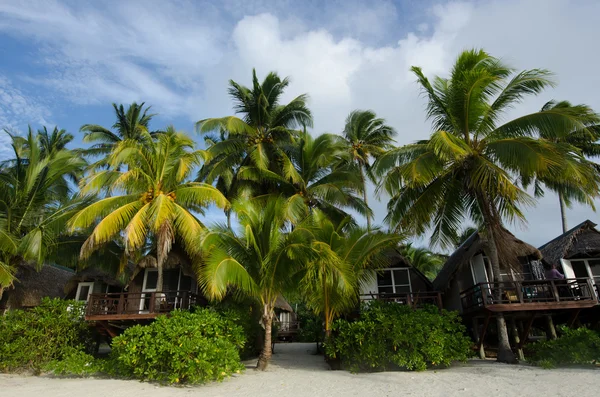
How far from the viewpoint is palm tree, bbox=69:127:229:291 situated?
12.7 metres

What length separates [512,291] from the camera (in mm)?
14398

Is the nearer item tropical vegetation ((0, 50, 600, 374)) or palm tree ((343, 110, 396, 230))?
tropical vegetation ((0, 50, 600, 374))

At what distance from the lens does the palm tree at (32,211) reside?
46.3 ft

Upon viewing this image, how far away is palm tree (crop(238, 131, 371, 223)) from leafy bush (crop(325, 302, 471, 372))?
6614mm

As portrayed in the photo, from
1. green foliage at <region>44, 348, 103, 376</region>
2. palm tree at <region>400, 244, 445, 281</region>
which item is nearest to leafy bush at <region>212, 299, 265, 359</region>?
green foliage at <region>44, 348, 103, 376</region>

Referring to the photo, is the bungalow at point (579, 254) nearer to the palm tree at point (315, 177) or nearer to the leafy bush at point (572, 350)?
the leafy bush at point (572, 350)

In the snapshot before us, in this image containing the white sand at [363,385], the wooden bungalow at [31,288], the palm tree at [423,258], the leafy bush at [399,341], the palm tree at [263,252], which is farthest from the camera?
the palm tree at [423,258]

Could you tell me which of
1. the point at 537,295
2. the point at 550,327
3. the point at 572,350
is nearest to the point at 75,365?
the point at 572,350

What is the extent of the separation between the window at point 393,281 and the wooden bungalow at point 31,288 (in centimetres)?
1443

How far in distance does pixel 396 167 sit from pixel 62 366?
1165 centimetres

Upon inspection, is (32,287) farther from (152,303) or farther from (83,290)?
(152,303)

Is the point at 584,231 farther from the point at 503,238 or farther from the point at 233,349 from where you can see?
the point at 233,349

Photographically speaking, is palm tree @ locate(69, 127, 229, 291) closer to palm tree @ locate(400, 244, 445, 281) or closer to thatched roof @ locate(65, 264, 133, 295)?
thatched roof @ locate(65, 264, 133, 295)

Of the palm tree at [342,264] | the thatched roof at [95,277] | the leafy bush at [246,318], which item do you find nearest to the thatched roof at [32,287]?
the thatched roof at [95,277]
